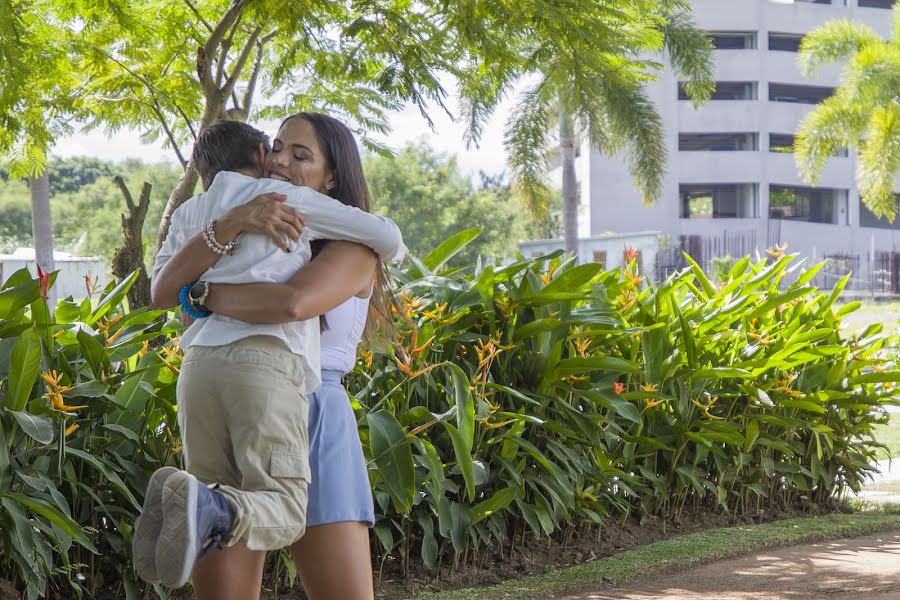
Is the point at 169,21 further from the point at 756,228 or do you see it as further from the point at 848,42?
the point at 756,228

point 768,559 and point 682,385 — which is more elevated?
point 682,385

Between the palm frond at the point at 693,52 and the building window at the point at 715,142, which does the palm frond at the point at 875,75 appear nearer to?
the palm frond at the point at 693,52

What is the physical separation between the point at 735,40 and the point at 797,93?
3.98 metres

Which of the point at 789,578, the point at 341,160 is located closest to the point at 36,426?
the point at 341,160

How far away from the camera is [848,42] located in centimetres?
2734

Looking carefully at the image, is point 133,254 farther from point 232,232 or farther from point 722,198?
point 722,198

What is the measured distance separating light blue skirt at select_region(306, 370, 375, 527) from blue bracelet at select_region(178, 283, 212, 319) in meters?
0.30

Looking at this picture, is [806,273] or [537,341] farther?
[806,273]

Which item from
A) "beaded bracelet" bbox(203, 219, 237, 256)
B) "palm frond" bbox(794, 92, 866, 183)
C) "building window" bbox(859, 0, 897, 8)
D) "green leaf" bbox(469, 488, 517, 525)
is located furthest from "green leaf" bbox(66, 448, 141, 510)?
"building window" bbox(859, 0, 897, 8)

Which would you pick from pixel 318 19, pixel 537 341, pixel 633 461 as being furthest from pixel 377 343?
pixel 318 19

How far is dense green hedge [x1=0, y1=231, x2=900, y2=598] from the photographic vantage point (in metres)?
3.13

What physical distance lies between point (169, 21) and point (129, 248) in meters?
3.56

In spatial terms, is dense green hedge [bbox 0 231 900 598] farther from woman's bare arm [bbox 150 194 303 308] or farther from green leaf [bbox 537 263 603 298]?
woman's bare arm [bbox 150 194 303 308]

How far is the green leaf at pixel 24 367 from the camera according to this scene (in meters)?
2.89
